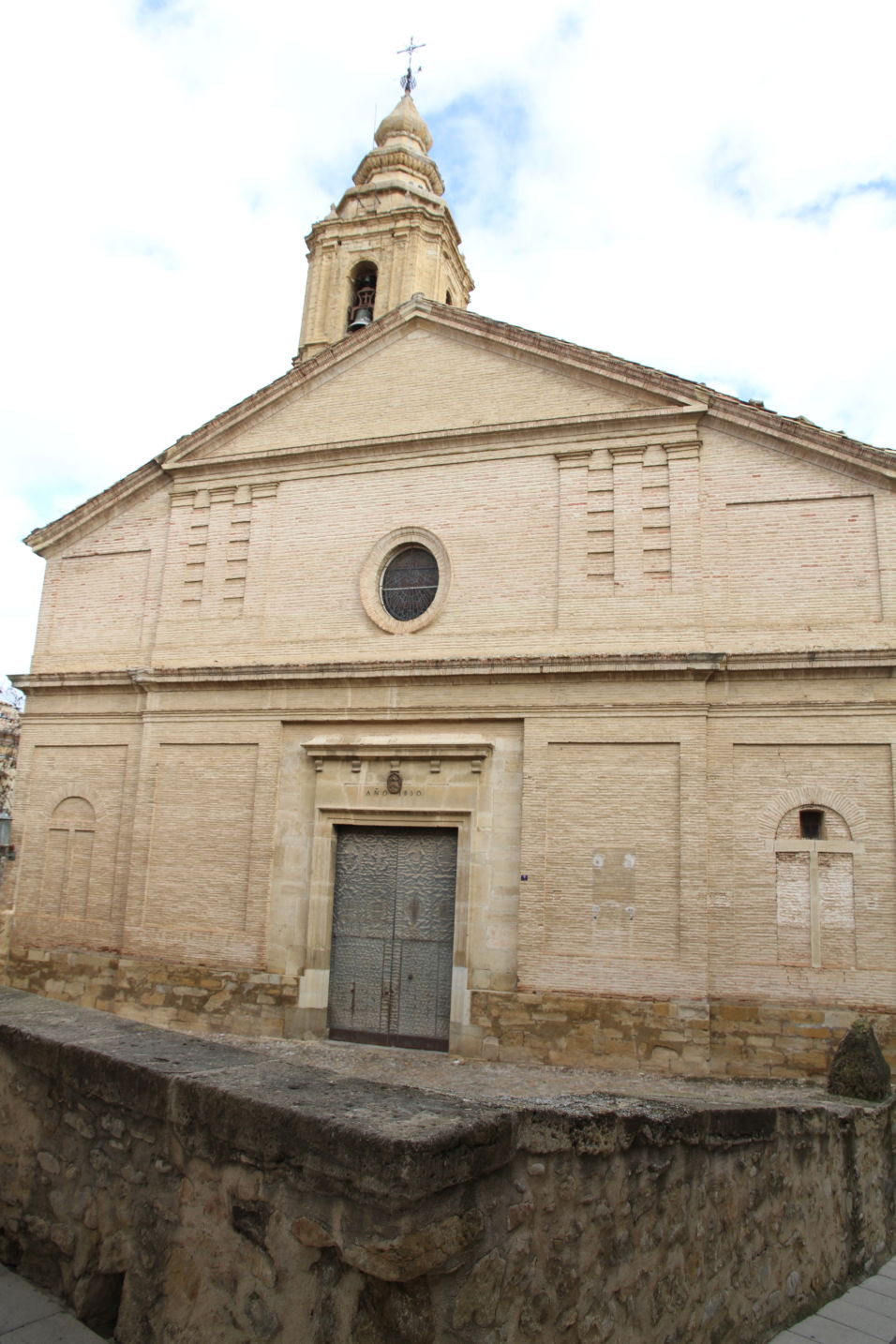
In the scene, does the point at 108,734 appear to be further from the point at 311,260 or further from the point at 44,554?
the point at 311,260

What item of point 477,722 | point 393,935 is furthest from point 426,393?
point 393,935

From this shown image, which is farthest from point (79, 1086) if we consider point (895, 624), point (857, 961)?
point (895, 624)

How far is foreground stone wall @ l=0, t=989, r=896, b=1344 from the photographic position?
2.91 meters

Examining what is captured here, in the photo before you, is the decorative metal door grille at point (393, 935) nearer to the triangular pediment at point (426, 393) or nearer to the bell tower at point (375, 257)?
the triangular pediment at point (426, 393)

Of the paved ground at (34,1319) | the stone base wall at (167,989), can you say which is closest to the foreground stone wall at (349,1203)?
the paved ground at (34,1319)

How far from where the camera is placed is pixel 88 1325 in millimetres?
3531

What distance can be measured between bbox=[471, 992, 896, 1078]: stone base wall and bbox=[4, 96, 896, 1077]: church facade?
0.03m

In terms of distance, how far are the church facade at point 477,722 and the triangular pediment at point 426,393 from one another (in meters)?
0.05

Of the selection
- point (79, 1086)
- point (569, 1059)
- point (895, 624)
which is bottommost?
point (569, 1059)

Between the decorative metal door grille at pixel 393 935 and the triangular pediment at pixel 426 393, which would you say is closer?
the decorative metal door grille at pixel 393 935

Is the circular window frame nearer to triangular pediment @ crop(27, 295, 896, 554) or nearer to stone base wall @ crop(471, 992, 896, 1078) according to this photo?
triangular pediment @ crop(27, 295, 896, 554)

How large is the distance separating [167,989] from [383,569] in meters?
6.29

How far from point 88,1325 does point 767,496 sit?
1083cm

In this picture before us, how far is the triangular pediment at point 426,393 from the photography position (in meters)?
13.0
